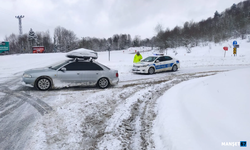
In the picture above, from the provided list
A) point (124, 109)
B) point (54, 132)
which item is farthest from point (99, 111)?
point (54, 132)

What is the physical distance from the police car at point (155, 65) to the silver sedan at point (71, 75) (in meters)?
4.78

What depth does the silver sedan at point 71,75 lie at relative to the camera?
24.2ft

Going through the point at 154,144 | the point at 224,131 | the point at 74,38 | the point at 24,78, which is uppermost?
the point at 74,38

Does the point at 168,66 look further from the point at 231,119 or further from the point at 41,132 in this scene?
the point at 41,132

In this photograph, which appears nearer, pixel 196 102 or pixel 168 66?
pixel 196 102

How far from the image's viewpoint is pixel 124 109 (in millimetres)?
5262

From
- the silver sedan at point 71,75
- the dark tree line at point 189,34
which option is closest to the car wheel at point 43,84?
the silver sedan at point 71,75

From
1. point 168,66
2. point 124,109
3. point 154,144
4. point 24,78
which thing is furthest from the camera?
point 168,66

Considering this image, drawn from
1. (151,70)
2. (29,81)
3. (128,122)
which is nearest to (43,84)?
(29,81)

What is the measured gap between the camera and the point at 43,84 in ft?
24.3

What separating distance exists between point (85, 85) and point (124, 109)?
355 centimetres

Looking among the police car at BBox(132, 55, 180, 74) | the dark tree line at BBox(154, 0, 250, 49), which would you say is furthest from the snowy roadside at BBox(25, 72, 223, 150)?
the dark tree line at BBox(154, 0, 250, 49)

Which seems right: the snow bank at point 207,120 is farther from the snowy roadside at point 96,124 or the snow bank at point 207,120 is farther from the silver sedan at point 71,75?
the silver sedan at point 71,75

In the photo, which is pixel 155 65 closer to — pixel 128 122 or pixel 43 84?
pixel 43 84
